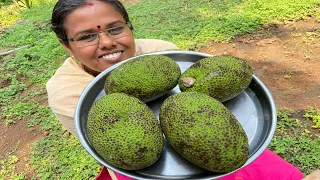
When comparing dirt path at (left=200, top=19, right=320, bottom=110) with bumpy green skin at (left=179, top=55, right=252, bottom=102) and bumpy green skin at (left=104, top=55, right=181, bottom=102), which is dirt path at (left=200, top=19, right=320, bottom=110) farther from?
bumpy green skin at (left=104, top=55, right=181, bottom=102)

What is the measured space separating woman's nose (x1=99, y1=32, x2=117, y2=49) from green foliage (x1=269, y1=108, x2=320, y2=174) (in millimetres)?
1926

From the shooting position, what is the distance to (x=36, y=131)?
12.7 ft

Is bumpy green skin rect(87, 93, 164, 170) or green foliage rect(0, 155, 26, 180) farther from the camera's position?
green foliage rect(0, 155, 26, 180)

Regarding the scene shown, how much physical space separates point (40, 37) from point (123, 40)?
519 cm

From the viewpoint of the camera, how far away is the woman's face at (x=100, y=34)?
6.17 feet

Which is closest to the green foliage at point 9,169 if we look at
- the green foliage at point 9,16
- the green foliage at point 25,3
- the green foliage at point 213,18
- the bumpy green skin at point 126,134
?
the bumpy green skin at point 126,134

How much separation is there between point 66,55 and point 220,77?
4600mm

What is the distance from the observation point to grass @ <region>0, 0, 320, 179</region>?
124 inches

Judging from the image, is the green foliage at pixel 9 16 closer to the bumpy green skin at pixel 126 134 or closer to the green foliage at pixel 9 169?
the green foliage at pixel 9 169

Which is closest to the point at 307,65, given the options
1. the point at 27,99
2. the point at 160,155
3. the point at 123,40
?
the point at 123,40

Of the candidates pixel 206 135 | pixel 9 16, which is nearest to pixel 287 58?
pixel 206 135

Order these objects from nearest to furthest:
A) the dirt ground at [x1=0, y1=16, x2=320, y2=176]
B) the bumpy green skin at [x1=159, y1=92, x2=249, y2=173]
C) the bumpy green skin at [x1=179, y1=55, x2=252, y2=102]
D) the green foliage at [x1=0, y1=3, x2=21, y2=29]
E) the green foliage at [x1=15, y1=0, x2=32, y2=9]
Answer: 1. the bumpy green skin at [x1=159, y1=92, x2=249, y2=173]
2. the bumpy green skin at [x1=179, y1=55, x2=252, y2=102]
3. the dirt ground at [x1=0, y1=16, x2=320, y2=176]
4. the green foliage at [x1=0, y1=3, x2=21, y2=29]
5. the green foliage at [x1=15, y1=0, x2=32, y2=9]

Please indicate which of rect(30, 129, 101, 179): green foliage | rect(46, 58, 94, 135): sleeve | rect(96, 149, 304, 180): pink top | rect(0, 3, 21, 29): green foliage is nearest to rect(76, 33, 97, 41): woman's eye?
rect(46, 58, 94, 135): sleeve

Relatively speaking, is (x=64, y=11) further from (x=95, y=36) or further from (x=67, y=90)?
(x=67, y=90)
